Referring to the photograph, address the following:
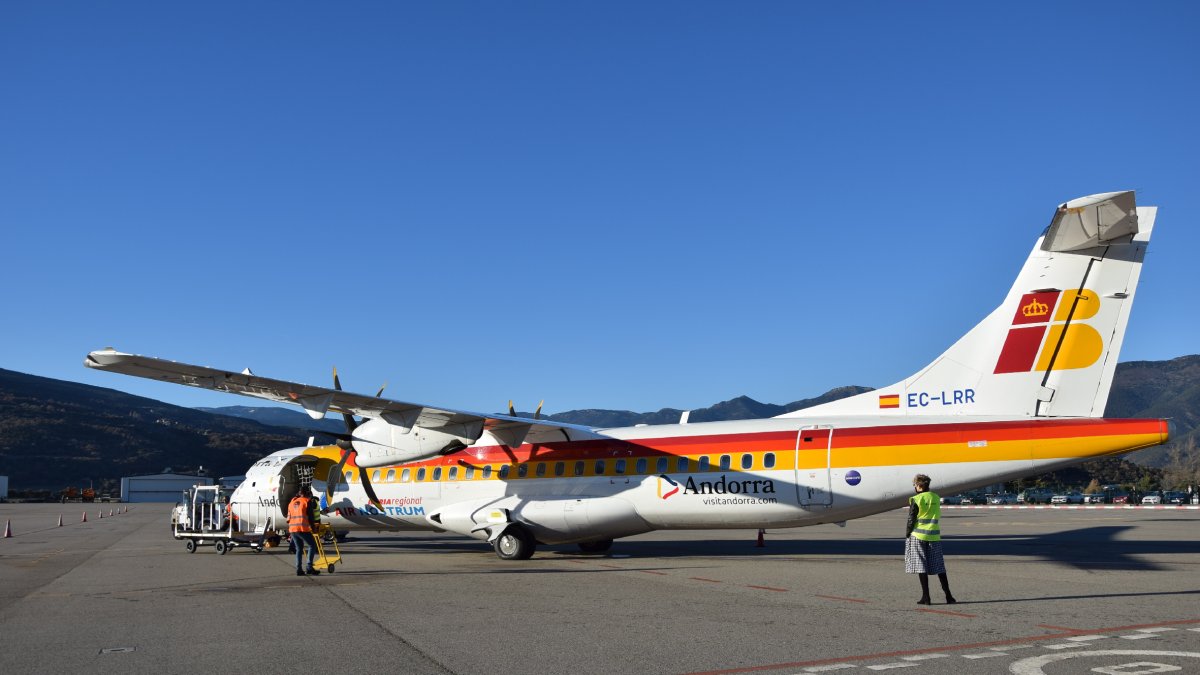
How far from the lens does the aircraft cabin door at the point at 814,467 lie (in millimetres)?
16719

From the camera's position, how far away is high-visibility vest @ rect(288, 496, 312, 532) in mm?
15539

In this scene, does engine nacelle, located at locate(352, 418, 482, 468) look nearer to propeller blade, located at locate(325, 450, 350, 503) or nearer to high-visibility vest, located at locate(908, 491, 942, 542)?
propeller blade, located at locate(325, 450, 350, 503)

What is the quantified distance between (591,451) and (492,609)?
837cm

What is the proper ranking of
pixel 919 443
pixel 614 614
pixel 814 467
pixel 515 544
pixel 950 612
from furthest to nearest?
pixel 515 544, pixel 814 467, pixel 919 443, pixel 614 614, pixel 950 612

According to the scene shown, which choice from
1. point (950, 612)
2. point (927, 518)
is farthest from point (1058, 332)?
point (950, 612)

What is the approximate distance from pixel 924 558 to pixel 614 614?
3.87m

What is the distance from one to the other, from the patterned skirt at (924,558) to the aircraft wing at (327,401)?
9.59 meters

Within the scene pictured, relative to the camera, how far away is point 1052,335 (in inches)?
605

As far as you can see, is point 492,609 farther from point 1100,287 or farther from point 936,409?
point 1100,287

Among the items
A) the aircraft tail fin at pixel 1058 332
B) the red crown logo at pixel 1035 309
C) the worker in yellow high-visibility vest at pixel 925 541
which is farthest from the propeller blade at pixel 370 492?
the red crown logo at pixel 1035 309

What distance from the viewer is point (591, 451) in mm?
19375

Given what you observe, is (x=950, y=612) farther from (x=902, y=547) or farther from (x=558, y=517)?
(x=902, y=547)

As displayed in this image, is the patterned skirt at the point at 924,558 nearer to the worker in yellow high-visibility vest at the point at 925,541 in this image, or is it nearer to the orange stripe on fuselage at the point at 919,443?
the worker in yellow high-visibility vest at the point at 925,541

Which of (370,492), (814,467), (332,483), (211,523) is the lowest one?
(211,523)
